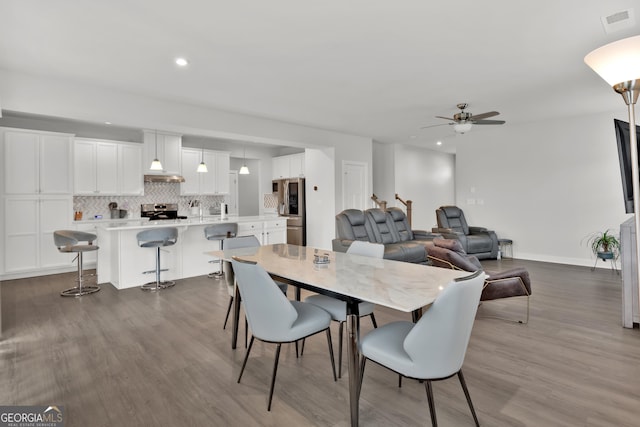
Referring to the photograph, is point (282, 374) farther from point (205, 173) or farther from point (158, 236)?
point (205, 173)

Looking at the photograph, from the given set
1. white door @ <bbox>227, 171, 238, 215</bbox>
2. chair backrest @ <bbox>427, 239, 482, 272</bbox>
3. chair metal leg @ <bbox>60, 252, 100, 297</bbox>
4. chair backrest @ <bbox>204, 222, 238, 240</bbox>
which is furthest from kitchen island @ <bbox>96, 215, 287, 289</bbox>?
chair backrest @ <bbox>427, 239, 482, 272</bbox>

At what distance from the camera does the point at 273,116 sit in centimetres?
580

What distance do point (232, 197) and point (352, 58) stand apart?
6.35 m

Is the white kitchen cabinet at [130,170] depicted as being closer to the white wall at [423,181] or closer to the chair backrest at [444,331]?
the white wall at [423,181]

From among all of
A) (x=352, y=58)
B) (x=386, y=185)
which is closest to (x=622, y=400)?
(x=352, y=58)

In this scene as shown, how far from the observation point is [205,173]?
308 inches

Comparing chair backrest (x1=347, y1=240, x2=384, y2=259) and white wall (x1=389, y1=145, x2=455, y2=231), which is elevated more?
white wall (x1=389, y1=145, x2=455, y2=231)

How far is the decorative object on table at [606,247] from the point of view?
551 cm

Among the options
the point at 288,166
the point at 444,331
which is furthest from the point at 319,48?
the point at 288,166

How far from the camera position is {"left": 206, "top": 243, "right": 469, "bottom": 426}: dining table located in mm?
1712

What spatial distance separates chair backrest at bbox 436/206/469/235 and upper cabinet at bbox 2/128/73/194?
6890 mm

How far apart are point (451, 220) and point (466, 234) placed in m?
0.40

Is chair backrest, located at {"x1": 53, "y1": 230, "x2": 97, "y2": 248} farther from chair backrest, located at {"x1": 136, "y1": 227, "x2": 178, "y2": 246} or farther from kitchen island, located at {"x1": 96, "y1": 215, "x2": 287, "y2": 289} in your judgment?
chair backrest, located at {"x1": 136, "y1": 227, "x2": 178, "y2": 246}

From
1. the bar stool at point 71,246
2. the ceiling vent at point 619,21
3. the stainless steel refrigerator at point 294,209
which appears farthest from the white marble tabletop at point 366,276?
the stainless steel refrigerator at point 294,209
